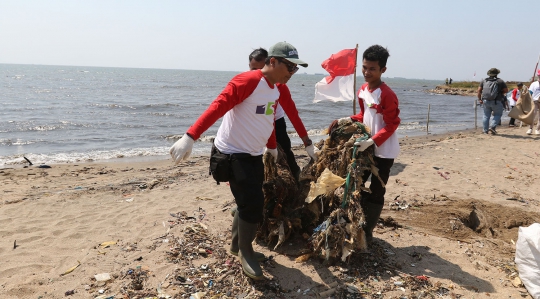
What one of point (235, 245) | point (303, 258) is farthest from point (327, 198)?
point (235, 245)

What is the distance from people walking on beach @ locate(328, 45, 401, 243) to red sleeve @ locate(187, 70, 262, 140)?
3.70ft

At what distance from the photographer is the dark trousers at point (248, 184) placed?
9.20 ft

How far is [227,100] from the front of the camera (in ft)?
8.64

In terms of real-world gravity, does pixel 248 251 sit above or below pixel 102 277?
above

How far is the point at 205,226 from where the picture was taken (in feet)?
13.8

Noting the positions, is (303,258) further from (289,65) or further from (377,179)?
(289,65)

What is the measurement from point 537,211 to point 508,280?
2.34 metres

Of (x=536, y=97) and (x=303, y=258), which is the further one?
(x=536, y=97)

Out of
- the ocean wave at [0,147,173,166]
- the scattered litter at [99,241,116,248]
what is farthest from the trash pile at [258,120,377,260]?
the ocean wave at [0,147,173,166]

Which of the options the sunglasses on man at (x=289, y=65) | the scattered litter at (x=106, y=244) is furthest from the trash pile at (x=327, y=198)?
the scattered litter at (x=106, y=244)

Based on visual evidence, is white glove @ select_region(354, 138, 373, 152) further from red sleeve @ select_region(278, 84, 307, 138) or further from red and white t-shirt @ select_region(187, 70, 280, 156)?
red and white t-shirt @ select_region(187, 70, 280, 156)

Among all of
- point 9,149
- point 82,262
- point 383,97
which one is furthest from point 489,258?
point 9,149

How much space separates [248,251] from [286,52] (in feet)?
5.42

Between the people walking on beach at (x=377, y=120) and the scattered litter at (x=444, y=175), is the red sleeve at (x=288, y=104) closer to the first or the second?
the people walking on beach at (x=377, y=120)
